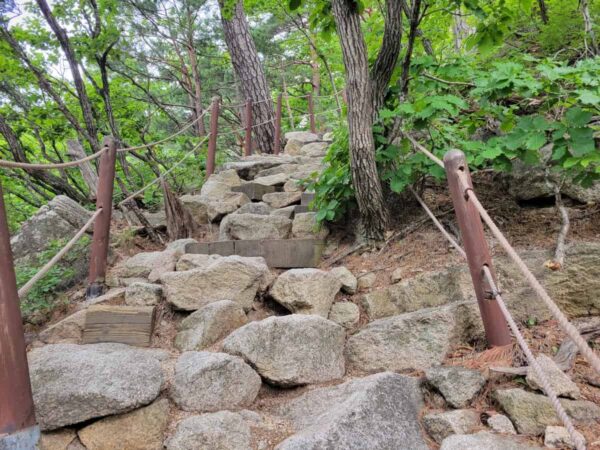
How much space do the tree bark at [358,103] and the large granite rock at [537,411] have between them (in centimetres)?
178

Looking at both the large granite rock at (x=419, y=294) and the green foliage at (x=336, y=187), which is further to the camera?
the green foliage at (x=336, y=187)

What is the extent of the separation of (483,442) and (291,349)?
1066 millimetres

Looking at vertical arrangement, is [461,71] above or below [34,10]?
below

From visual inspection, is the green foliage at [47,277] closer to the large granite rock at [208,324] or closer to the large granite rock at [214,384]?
the large granite rock at [208,324]

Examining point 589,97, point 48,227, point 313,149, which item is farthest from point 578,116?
point 313,149

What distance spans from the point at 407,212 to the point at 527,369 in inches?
69.4

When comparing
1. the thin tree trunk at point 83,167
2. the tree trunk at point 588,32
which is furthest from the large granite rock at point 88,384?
the tree trunk at point 588,32

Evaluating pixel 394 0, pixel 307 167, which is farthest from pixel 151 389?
pixel 307 167

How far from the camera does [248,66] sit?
813 centimetres

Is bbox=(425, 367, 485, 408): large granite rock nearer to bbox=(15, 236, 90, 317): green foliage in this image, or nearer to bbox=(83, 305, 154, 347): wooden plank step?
bbox=(83, 305, 154, 347): wooden plank step

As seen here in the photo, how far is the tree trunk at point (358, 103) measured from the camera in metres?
3.12

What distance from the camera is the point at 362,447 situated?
1630 millimetres

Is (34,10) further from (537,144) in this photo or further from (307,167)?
(537,144)

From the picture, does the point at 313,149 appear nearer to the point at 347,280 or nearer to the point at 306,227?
the point at 306,227
